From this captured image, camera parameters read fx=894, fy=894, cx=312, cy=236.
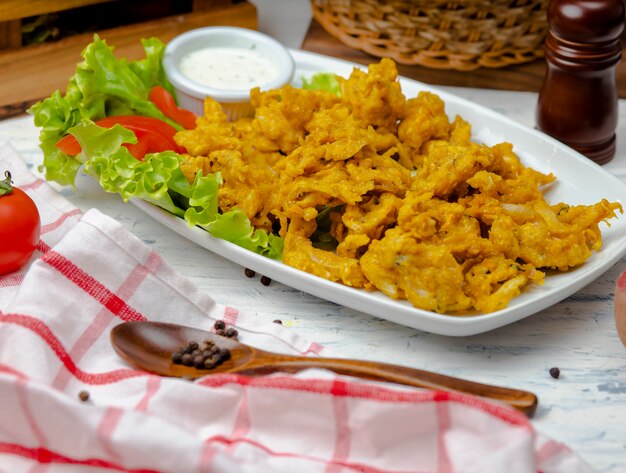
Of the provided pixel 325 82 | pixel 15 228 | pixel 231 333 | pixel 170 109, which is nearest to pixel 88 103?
pixel 170 109

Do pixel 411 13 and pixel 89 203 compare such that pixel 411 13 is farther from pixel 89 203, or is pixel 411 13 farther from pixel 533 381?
pixel 533 381

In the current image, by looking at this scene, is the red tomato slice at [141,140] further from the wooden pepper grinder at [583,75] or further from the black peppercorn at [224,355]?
the wooden pepper grinder at [583,75]

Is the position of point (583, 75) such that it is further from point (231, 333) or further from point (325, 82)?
point (231, 333)

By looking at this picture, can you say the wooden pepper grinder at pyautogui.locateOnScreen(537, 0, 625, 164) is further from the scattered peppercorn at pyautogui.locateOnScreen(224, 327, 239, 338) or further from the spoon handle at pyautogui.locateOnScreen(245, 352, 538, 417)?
the scattered peppercorn at pyautogui.locateOnScreen(224, 327, 239, 338)

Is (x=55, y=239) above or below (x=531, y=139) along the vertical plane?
below

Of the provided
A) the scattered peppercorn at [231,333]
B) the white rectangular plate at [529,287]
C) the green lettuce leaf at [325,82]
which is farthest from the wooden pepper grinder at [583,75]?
the scattered peppercorn at [231,333]

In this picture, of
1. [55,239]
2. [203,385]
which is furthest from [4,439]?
[55,239]
